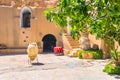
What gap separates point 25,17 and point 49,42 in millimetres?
4111

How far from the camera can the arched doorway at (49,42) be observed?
32.5 meters

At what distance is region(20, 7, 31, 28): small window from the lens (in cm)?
3231

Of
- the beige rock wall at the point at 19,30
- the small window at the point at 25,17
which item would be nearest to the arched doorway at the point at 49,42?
the beige rock wall at the point at 19,30

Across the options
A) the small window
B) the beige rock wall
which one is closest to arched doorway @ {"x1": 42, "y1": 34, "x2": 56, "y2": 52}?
the beige rock wall

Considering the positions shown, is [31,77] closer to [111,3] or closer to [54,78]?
[54,78]

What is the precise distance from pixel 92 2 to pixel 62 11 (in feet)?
1.86

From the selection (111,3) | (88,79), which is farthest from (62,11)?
(88,79)

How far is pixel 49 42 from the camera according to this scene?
108 feet

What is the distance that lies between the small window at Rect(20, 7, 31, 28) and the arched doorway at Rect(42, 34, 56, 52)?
2.57 m

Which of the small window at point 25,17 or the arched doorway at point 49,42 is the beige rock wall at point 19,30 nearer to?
the small window at point 25,17

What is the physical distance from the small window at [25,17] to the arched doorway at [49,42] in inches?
101

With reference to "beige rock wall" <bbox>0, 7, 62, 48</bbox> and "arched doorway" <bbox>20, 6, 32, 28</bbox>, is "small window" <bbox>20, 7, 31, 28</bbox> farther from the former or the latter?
"beige rock wall" <bbox>0, 7, 62, 48</bbox>

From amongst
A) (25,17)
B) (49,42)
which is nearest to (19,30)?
(25,17)

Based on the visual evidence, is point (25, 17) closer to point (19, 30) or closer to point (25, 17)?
point (25, 17)
